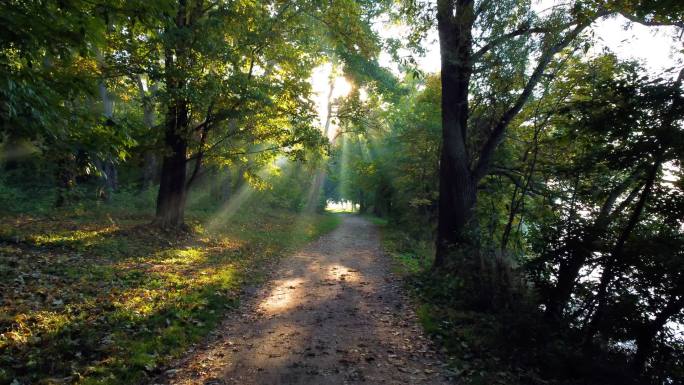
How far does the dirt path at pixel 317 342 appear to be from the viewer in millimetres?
5137

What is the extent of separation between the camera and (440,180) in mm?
11031

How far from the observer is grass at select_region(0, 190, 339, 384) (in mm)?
4848

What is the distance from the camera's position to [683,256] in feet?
15.7

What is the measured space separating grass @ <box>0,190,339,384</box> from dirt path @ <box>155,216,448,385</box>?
541 millimetres

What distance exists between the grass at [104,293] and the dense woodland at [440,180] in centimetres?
4

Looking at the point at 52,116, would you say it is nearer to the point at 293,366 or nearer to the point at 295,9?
the point at 293,366

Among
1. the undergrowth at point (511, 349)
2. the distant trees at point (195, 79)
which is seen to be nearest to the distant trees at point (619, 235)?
the undergrowth at point (511, 349)

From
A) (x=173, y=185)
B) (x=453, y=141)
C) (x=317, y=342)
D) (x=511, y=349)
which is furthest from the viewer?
(x=173, y=185)

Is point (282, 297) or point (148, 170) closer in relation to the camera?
point (282, 297)

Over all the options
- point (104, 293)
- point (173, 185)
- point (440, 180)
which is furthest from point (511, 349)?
point (173, 185)

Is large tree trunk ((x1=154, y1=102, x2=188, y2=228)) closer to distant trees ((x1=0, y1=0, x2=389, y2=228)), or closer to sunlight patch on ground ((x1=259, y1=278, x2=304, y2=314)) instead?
distant trees ((x1=0, y1=0, x2=389, y2=228))

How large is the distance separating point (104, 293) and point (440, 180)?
8472mm

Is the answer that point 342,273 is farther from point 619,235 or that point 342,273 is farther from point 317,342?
point 619,235

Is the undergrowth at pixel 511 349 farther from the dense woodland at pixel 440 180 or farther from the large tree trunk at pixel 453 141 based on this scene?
the large tree trunk at pixel 453 141
